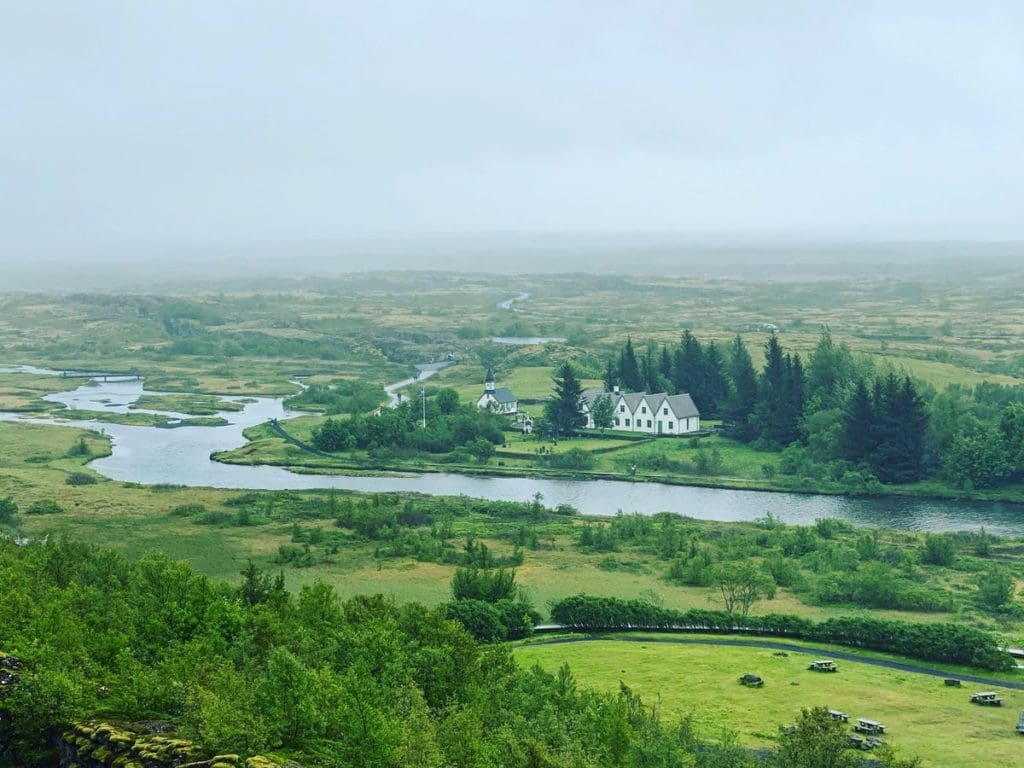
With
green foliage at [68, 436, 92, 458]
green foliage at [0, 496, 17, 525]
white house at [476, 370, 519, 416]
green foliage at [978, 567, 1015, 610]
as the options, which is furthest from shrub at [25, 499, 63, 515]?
green foliage at [978, 567, 1015, 610]

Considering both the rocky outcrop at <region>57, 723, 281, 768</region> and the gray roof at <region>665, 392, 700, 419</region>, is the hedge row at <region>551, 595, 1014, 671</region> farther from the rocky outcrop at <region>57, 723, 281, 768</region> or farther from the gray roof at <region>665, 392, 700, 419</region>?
the gray roof at <region>665, 392, 700, 419</region>

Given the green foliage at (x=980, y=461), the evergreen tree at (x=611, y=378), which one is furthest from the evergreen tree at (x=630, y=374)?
the green foliage at (x=980, y=461)

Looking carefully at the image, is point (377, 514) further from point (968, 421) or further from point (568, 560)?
point (968, 421)

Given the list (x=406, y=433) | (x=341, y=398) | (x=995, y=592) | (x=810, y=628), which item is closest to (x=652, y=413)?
(x=406, y=433)

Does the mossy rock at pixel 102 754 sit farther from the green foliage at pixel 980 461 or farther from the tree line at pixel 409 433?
the tree line at pixel 409 433

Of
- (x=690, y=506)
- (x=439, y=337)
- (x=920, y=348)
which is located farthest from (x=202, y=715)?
(x=439, y=337)

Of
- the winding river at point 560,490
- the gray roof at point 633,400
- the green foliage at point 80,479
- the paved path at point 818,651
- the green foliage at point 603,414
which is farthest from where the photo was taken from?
the gray roof at point 633,400

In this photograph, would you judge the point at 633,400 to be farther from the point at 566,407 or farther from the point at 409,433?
the point at 409,433

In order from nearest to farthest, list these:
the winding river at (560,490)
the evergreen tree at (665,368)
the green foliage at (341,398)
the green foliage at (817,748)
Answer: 1. the green foliage at (817,748)
2. the winding river at (560,490)
3. the evergreen tree at (665,368)
4. the green foliage at (341,398)
